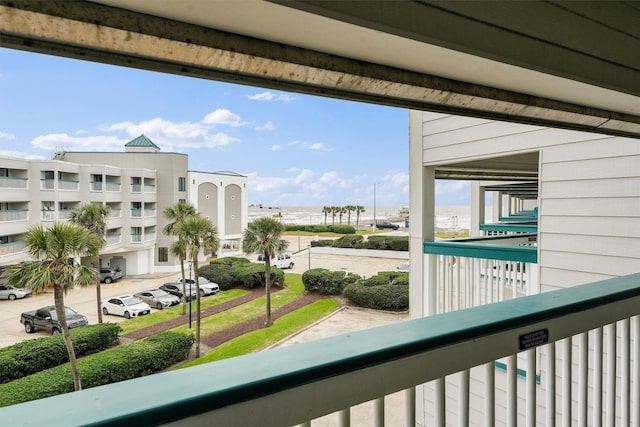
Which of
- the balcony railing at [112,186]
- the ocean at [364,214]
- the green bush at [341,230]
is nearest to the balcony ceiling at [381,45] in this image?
the ocean at [364,214]

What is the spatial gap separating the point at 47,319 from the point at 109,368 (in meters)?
1.41

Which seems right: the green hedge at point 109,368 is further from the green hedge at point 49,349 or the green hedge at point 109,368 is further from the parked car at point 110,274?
the parked car at point 110,274

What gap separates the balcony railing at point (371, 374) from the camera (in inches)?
17.8

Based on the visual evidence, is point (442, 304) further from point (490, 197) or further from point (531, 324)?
point (490, 197)

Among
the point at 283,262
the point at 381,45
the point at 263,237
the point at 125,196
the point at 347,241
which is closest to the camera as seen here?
the point at 381,45

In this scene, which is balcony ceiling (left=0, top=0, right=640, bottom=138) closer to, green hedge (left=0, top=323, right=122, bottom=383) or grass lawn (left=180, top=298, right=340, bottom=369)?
green hedge (left=0, top=323, right=122, bottom=383)

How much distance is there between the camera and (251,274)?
50.0 ft

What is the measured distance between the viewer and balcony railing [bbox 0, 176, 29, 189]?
17.4 feet

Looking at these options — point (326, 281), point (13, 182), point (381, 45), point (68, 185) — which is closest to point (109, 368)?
point (68, 185)

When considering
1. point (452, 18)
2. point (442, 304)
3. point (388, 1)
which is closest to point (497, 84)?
point (452, 18)

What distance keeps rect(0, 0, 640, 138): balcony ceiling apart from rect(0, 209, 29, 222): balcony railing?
6311 mm

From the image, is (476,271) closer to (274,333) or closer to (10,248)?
(10,248)

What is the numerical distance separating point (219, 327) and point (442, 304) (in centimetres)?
935

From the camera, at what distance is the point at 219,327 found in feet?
37.9
